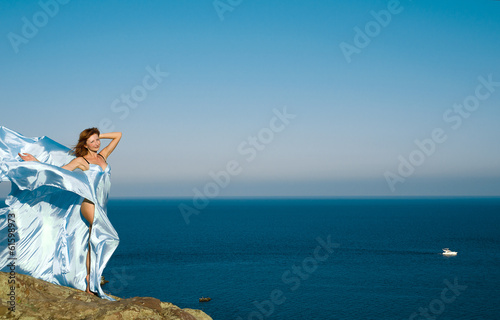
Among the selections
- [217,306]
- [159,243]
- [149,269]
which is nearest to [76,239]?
[217,306]

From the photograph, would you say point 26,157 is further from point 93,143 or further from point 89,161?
point 93,143

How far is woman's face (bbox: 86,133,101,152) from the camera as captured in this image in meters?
8.32

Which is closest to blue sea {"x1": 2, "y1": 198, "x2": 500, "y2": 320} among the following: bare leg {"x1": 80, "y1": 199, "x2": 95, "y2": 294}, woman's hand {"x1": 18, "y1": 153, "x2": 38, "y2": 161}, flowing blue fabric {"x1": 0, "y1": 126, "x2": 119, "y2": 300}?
flowing blue fabric {"x1": 0, "y1": 126, "x2": 119, "y2": 300}

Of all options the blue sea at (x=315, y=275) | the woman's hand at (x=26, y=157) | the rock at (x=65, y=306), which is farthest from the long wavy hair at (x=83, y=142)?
the blue sea at (x=315, y=275)

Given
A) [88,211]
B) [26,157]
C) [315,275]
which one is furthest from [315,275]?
[26,157]

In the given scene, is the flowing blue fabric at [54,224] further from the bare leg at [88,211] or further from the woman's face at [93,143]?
the woman's face at [93,143]

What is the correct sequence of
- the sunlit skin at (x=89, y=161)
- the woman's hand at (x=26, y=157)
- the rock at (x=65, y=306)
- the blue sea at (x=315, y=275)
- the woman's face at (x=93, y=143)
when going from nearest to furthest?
1. the rock at (x=65, y=306)
2. the woman's hand at (x=26, y=157)
3. the sunlit skin at (x=89, y=161)
4. the woman's face at (x=93, y=143)
5. the blue sea at (x=315, y=275)

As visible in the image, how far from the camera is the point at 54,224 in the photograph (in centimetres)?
859

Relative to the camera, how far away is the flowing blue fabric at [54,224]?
8.22 meters

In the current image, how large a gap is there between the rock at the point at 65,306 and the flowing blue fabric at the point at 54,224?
36.9 inches

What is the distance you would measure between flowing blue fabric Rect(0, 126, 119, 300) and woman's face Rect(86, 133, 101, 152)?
0.35m

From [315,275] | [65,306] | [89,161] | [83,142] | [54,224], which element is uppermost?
[315,275]

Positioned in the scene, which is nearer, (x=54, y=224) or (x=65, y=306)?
(x=65, y=306)

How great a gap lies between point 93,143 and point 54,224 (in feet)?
6.06
